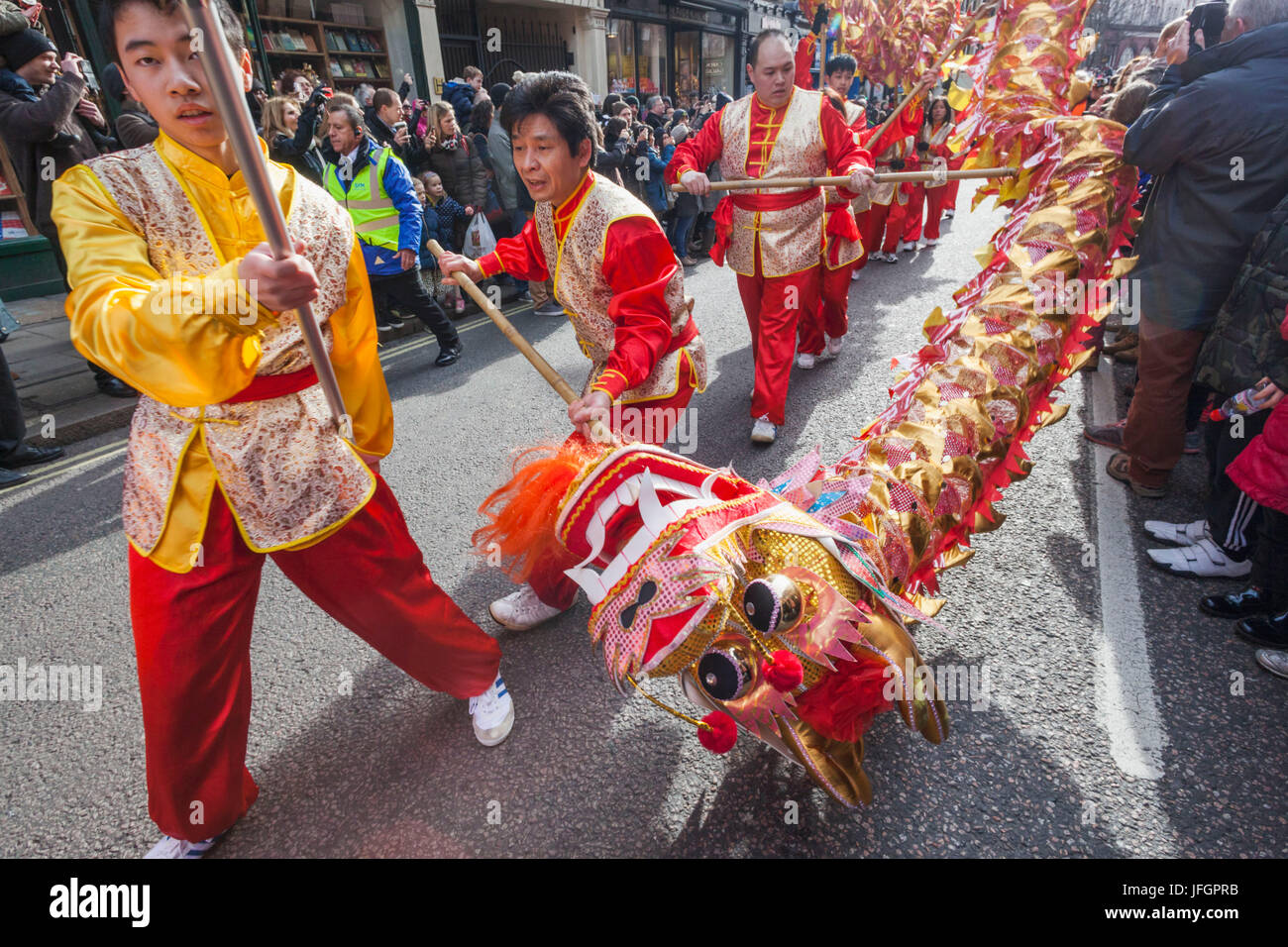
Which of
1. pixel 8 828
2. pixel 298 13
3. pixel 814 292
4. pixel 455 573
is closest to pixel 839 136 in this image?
pixel 814 292

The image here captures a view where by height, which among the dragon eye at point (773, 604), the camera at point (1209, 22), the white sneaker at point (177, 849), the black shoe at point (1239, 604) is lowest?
the white sneaker at point (177, 849)

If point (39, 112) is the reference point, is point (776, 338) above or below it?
below

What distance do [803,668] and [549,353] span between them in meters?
4.82

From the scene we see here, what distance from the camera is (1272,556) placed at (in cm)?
243

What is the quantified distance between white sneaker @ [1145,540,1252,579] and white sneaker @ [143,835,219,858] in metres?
3.56

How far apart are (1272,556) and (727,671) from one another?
7.61 ft

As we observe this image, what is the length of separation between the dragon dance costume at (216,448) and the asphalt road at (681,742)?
0.41 meters

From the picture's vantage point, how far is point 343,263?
172cm

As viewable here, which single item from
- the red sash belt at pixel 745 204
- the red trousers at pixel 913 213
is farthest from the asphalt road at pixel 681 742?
the red trousers at pixel 913 213

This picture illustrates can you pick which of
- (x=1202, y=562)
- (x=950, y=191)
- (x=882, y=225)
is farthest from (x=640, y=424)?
(x=950, y=191)

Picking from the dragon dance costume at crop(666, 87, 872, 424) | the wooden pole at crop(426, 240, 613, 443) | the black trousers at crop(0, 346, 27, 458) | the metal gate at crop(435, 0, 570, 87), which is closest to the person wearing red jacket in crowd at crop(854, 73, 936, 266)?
the dragon dance costume at crop(666, 87, 872, 424)

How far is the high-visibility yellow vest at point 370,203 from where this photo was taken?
16.1ft

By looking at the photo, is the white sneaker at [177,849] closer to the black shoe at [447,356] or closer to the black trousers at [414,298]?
the black trousers at [414,298]

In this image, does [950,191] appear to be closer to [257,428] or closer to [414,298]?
[414,298]
